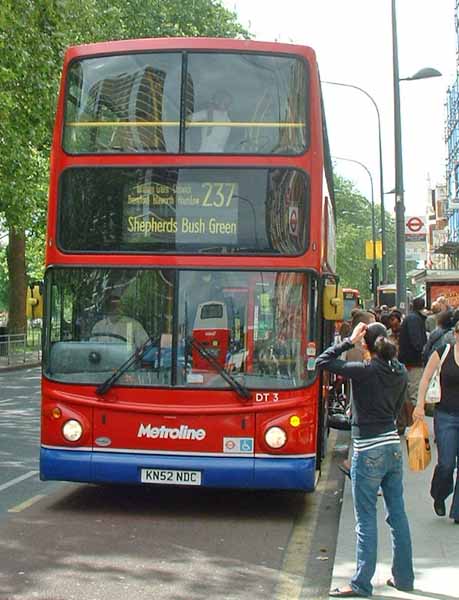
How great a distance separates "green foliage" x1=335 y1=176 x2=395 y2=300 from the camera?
88.4 metres

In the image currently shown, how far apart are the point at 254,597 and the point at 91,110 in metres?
4.79

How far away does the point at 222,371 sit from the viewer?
355 inches

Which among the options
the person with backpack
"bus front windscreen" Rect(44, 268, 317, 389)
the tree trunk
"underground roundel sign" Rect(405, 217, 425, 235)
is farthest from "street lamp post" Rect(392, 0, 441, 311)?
the tree trunk

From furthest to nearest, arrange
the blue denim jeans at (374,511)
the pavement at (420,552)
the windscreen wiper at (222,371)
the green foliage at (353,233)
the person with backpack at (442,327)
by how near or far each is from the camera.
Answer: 1. the green foliage at (353,233)
2. the person with backpack at (442,327)
3. the windscreen wiper at (222,371)
4. the pavement at (420,552)
5. the blue denim jeans at (374,511)

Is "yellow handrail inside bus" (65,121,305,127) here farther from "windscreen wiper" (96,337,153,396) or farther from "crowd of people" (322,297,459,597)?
"crowd of people" (322,297,459,597)

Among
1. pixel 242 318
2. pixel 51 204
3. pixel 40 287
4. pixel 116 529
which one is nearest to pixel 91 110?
pixel 51 204

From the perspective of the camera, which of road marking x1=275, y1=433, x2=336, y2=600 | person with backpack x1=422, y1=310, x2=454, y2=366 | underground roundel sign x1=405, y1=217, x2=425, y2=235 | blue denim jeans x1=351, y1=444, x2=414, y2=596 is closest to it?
blue denim jeans x1=351, y1=444, x2=414, y2=596

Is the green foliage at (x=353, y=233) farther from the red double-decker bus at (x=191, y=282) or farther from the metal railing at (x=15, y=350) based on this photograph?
the red double-decker bus at (x=191, y=282)

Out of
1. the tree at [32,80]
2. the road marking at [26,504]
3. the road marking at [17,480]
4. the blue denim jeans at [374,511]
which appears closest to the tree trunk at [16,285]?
the tree at [32,80]

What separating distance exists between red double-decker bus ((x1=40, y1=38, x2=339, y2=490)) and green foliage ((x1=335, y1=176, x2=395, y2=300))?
75682 millimetres

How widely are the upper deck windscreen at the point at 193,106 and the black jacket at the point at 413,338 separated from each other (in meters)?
5.23

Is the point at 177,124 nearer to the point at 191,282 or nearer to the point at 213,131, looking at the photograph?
the point at 213,131

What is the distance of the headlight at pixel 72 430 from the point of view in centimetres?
917

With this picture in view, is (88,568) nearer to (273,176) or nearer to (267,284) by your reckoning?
(267,284)
